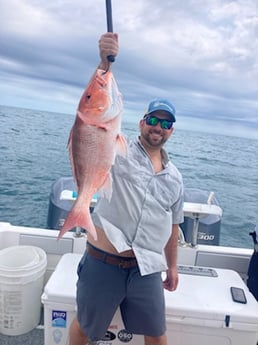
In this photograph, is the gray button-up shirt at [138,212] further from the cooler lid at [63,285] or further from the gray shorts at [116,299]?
the cooler lid at [63,285]

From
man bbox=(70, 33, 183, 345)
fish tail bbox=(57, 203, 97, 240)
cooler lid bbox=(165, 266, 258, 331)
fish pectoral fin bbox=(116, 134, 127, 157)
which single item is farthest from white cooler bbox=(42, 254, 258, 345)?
fish pectoral fin bbox=(116, 134, 127, 157)

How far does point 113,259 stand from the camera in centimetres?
173

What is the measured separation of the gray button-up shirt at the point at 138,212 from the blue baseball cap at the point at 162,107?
27 centimetres

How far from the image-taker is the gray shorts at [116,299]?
5.60ft

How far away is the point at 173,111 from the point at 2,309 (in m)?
1.98

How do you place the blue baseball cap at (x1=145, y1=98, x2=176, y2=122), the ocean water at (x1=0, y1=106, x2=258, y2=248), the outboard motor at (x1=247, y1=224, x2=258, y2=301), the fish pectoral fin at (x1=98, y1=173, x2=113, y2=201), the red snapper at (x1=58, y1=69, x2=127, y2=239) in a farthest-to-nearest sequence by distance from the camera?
the ocean water at (x1=0, y1=106, x2=258, y2=248) < the outboard motor at (x1=247, y1=224, x2=258, y2=301) < the blue baseball cap at (x1=145, y1=98, x2=176, y2=122) < the fish pectoral fin at (x1=98, y1=173, x2=113, y2=201) < the red snapper at (x1=58, y1=69, x2=127, y2=239)

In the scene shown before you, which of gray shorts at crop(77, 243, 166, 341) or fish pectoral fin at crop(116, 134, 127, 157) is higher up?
fish pectoral fin at crop(116, 134, 127, 157)

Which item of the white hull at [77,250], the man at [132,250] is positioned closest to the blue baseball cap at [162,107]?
the man at [132,250]

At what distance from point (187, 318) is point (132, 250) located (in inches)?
24.3

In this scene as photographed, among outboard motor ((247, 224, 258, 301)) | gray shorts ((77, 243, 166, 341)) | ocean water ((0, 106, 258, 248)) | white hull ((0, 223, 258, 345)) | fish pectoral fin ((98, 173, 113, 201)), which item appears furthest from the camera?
ocean water ((0, 106, 258, 248))

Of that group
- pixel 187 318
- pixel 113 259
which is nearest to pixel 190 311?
pixel 187 318

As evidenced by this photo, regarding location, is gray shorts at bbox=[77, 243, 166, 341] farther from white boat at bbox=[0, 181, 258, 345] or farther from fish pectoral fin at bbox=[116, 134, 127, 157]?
fish pectoral fin at bbox=[116, 134, 127, 157]

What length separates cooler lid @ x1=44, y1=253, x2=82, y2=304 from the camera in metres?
1.92

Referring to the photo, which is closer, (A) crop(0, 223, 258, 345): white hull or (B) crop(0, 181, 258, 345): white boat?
(B) crop(0, 181, 258, 345): white boat
